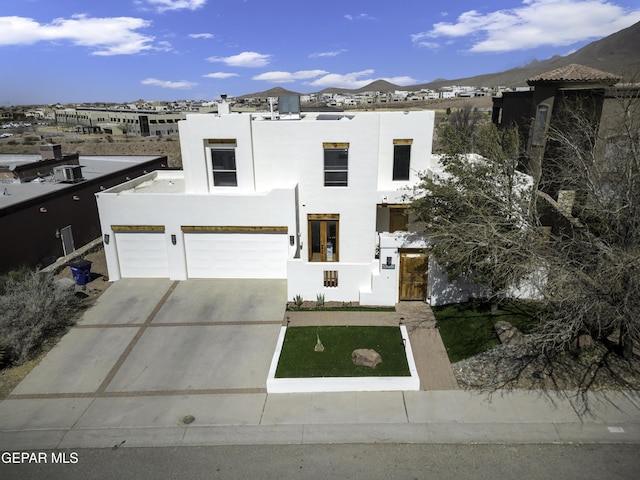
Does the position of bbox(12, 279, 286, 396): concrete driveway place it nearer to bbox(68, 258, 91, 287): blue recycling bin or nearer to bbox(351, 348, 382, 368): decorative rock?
bbox(68, 258, 91, 287): blue recycling bin

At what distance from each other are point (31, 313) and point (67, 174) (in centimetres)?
1178

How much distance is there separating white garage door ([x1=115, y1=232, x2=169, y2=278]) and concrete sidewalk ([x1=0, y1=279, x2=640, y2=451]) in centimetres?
390

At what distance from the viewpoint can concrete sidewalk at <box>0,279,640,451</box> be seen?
848cm

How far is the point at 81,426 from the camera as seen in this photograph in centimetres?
890

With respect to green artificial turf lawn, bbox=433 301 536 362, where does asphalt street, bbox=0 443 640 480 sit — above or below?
below

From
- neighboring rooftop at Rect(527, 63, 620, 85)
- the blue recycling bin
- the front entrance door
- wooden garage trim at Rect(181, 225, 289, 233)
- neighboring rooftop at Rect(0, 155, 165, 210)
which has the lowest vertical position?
the blue recycling bin

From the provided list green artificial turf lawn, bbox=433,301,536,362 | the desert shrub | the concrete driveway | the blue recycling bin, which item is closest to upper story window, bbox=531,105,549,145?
green artificial turf lawn, bbox=433,301,536,362

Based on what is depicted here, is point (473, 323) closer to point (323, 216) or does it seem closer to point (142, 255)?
point (323, 216)

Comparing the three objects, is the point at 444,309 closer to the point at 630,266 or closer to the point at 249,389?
the point at 630,266

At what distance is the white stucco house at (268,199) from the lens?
1530 cm

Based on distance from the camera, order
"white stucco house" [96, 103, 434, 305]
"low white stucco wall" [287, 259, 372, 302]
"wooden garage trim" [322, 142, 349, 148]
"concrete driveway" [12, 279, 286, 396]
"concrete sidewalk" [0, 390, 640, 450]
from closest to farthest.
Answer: "concrete sidewalk" [0, 390, 640, 450] < "concrete driveway" [12, 279, 286, 396] < "low white stucco wall" [287, 259, 372, 302] < "white stucco house" [96, 103, 434, 305] < "wooden garage trim" [322, 142, 349, 148]

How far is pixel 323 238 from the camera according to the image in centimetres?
1662

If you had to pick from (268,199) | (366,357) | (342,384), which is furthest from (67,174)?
(342,384)

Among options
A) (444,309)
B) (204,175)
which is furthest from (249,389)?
(204,175)
